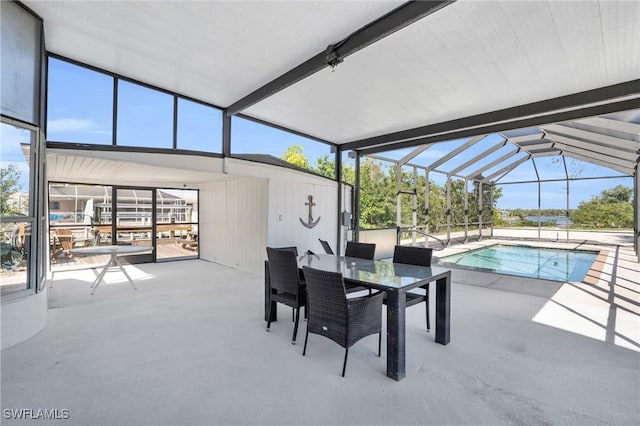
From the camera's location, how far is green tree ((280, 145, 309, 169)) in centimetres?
690

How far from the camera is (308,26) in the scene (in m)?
3.22

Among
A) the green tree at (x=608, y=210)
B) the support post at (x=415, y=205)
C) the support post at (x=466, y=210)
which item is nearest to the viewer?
the support post at (x=415, y=205)

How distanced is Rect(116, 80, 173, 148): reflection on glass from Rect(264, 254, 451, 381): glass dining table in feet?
9.83

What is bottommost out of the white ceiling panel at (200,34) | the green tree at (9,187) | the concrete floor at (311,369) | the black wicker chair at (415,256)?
the concrete floor at (311,369)

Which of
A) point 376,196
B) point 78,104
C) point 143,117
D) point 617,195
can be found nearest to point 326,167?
point 376,196

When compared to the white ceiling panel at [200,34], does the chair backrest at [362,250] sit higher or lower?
lower

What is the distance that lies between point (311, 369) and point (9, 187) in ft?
11.3

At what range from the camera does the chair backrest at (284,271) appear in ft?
10.9

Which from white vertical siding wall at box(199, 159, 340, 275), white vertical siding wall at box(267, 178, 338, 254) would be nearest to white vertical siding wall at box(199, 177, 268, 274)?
white vertical siding wall at box(199, 159, 340, 275)

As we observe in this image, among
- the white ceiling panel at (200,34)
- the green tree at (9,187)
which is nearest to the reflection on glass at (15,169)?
the green tree at (9,187)

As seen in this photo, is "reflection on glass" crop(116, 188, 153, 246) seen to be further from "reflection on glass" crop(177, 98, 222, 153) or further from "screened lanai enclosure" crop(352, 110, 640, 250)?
"screened lanai enclosure" crop(352, 110, 640, 250)

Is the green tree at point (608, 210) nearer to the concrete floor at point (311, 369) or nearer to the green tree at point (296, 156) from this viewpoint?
the concrete floor at point (311, 369)

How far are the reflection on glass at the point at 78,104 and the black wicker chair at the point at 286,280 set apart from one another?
3193mm

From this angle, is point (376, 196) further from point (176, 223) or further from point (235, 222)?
point (176, 223)
